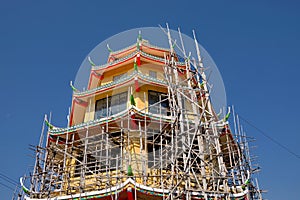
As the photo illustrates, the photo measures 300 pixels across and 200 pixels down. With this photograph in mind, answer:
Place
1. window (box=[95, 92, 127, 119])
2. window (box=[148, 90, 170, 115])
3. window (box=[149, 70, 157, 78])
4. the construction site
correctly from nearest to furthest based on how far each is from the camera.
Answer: the construction site
window (box=[148, 90, 170, 115])
window (box=[95, 92, 127, 119])
window (box=[149, 70, 157, 78])

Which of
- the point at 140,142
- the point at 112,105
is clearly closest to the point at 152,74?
the point at 112,105

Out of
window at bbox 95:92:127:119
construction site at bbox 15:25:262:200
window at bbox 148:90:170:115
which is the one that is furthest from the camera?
window at bbox 95:92:127:119

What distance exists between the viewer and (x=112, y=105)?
16.1 metres

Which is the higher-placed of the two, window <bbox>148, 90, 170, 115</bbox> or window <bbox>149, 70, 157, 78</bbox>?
window <bbox>149, 70, 157, 78</bbox>

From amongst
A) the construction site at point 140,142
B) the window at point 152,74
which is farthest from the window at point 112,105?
the window at point 152,74

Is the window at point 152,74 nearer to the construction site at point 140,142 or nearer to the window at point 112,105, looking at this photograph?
the construction site at point 140,142

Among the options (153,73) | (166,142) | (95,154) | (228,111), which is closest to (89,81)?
(153,73)

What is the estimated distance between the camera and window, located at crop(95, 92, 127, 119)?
15695 millimetres

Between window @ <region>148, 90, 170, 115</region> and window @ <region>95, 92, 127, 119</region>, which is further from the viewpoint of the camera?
window @ <region>95, 92, 127, 119</region>

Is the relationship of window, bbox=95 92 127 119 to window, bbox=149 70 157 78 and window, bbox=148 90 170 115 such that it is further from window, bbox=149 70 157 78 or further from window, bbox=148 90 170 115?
window, bbox=149 70 157 78

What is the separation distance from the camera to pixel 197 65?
41.3 ft

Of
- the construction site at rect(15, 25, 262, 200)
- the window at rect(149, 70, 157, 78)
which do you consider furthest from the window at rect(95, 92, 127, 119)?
the window at rect(149, 70, 157, 78)

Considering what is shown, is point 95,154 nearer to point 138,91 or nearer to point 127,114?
point 127,114

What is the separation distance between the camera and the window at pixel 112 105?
15.7m
